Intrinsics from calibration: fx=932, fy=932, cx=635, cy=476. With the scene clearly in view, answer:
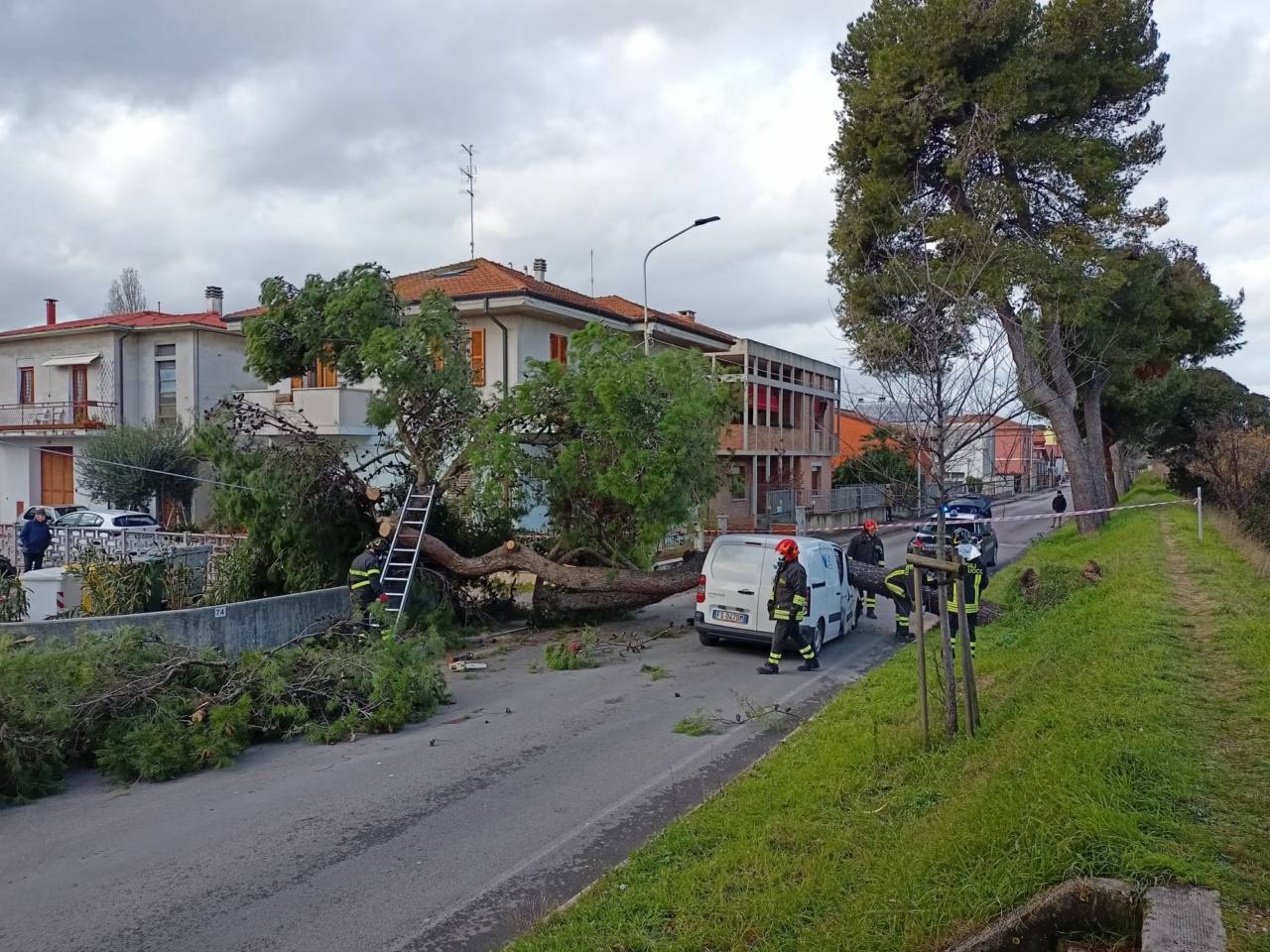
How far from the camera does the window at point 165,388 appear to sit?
1249 inches

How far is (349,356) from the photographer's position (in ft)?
48.6

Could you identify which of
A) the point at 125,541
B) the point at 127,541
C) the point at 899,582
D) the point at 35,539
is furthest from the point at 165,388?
the point at 899,582

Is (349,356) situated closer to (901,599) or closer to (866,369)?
(866,369)

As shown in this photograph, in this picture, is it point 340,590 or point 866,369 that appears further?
point 340,590

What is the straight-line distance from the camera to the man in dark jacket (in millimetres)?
15867

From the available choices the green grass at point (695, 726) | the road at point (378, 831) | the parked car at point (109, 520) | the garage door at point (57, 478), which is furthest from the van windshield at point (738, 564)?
the garage door at point (57, 478)

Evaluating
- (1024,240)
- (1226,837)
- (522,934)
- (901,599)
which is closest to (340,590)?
(901,599)

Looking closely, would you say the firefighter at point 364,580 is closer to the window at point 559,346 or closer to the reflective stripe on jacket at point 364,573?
the reflective stripe on jacket at point 364,573

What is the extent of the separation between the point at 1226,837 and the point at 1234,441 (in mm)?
23295

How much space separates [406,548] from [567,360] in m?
7.79

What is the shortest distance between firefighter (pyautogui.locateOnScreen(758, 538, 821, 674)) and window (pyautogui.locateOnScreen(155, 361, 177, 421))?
87.9 feet

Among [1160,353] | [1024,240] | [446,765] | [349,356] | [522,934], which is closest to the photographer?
[522,934]

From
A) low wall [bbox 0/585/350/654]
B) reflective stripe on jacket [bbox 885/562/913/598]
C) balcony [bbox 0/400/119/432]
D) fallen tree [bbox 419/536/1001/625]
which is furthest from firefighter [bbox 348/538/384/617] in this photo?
A: balcony [bbox 0/400/119/432]

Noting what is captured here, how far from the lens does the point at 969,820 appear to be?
4746 mm
